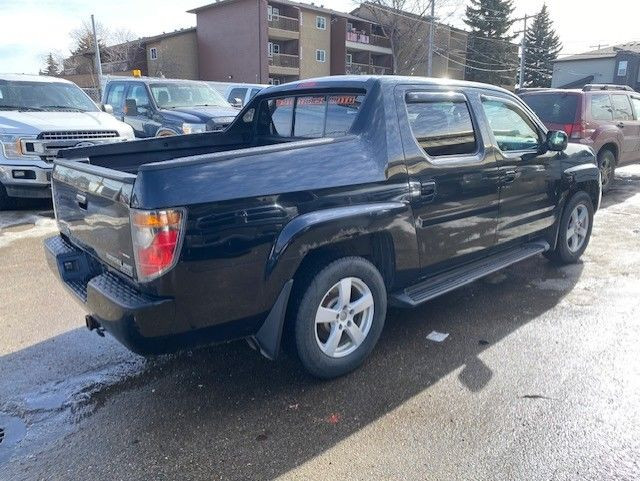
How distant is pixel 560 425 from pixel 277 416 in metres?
1.58

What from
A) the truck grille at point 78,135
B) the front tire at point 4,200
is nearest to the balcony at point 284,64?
the truck grille at point 78,135

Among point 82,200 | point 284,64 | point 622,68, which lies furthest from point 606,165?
point 622,68

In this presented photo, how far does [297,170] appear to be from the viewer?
112 inches

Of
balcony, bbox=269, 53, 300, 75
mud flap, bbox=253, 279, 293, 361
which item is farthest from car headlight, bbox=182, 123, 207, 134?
balcony, bbox=269, 53, 300, 75

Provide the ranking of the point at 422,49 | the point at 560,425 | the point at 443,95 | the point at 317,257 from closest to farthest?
1. the point at 560,425
2. the point at 317,257
3. the point at 443,95
4. the point at 422,49

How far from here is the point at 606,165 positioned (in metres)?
9.24

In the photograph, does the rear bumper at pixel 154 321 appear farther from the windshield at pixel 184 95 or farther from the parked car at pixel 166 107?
the windshield at pixel 184 95

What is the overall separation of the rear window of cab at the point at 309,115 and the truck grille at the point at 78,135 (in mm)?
4345

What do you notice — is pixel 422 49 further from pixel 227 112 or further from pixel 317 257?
pixel 317 257

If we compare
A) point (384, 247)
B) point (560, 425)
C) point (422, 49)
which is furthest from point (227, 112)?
point (422, 49)

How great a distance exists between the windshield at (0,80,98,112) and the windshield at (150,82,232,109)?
1.47m

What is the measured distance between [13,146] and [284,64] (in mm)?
33930

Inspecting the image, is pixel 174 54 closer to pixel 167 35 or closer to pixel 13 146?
pixel 167 35

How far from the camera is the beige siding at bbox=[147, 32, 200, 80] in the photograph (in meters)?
39.0
